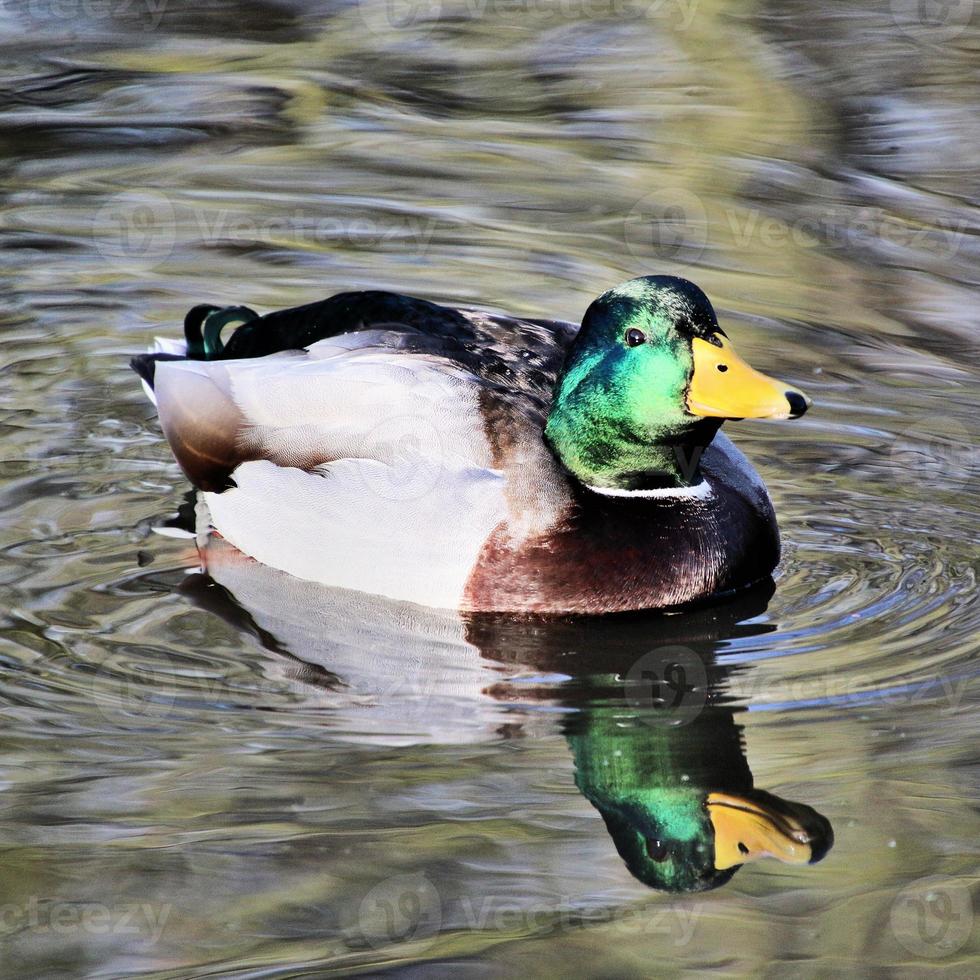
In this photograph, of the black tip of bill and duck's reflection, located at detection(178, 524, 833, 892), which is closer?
duck's reflection, located at detection(178, 524, 833, 892)

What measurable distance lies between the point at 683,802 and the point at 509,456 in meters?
1.56

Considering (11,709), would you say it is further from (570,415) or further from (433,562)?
(570,415)

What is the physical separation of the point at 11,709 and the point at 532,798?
64.0 inches

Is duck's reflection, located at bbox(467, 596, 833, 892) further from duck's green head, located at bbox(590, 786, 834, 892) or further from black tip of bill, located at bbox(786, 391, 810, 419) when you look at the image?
black tip of bill, located at bbox(786, 391, 810, 419)

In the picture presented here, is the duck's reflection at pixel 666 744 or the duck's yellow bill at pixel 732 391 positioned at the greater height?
the duck's yellow bill at pixel 732 391

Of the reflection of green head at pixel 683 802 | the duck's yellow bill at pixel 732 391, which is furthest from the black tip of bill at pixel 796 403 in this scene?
the reflection of green head at pixel 683 802

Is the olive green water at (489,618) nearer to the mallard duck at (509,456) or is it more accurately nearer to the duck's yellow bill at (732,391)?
the mallard duck at (509,456)

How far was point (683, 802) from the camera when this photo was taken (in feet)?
16.8

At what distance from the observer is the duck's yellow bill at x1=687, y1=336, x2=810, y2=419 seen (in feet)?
19.4

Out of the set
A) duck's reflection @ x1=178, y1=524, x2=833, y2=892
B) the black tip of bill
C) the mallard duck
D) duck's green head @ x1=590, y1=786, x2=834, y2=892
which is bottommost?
duck's reflection @ x1=178, y1=524, x2=833, y2=892

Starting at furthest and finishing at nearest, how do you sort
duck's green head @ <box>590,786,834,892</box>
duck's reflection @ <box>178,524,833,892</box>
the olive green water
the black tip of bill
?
the black tip of bill
duck's reflection @ <box>178,524,833,892</box>
duck's green head @ <box>590,786,834,892</box>
the olive green water

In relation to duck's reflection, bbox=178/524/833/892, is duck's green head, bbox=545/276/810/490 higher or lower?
higher

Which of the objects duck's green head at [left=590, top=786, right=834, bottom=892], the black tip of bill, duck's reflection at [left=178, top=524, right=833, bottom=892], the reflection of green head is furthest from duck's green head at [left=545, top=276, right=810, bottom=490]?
duck's green head at [left=590, top=786, right=834, bottom=892]

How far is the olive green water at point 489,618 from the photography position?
4.59 m
